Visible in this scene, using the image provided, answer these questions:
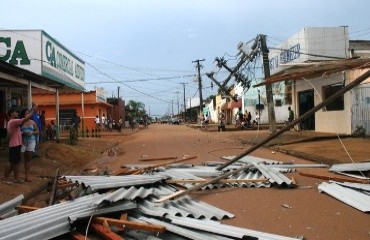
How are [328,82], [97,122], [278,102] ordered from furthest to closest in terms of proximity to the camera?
[278,102] < [97,122] < [328,82]

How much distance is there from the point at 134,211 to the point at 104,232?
3.96 feet

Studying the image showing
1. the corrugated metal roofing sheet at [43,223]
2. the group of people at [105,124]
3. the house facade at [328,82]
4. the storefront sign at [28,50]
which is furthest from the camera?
the group of people at [105,124]

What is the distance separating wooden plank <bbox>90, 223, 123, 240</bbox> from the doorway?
23.3m

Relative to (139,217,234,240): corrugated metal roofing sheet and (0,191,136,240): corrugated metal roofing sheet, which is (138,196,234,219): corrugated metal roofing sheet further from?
(0,191,136,240): corrugated metal roofing sheet

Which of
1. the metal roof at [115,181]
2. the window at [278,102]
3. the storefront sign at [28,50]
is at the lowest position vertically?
the metal roof at [115,181]

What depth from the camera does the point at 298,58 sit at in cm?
2491

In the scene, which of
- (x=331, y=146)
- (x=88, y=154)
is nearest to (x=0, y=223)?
(x=88, y=154)

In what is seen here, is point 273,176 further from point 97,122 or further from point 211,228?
point 97,122

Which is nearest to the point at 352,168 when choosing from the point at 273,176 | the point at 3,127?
the point at 273,176

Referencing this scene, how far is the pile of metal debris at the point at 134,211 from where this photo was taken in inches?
213

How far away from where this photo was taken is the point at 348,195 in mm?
7777

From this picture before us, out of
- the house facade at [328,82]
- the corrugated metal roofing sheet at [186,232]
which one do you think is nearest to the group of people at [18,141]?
the corrugated metal roofing sheet at [186,232]

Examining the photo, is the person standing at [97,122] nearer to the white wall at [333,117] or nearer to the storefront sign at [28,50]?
the storefront sign at [28,50]

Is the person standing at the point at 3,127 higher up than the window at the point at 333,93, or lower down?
lower down
